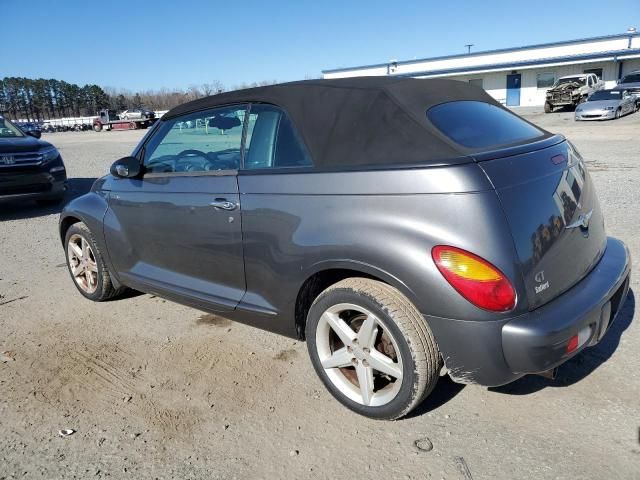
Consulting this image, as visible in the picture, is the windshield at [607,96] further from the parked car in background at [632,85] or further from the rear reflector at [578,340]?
the rear reflector at [578,340]

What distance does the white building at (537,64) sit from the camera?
35500 millimetres

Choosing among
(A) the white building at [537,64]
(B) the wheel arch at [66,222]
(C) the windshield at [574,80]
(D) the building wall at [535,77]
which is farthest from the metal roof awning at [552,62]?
(B) the wheel arch at [66,222]

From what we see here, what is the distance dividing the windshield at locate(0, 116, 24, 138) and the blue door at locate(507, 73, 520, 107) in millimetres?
37962

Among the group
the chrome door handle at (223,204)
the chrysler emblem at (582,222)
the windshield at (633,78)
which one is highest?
the windshield at (633,78)

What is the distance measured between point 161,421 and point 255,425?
527 mm

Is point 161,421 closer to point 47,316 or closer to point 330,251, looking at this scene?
point 330,251

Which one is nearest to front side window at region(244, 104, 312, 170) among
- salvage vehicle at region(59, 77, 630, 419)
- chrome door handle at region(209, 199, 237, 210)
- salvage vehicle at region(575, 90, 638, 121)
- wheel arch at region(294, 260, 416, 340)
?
salvage vehicle at region(59, 77, 630, 419)

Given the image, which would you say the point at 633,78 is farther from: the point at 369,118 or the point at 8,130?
the point at 369,118

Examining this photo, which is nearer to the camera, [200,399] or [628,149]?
[200,399]

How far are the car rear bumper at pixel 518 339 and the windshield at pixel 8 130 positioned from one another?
29.9 ft

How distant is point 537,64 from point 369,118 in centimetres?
4058

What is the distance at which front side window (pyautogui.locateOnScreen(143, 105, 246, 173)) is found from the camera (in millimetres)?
3176

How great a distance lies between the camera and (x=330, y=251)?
8.10 ft

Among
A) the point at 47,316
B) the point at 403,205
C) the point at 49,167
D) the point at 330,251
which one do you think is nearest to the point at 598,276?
the point at 403,205
